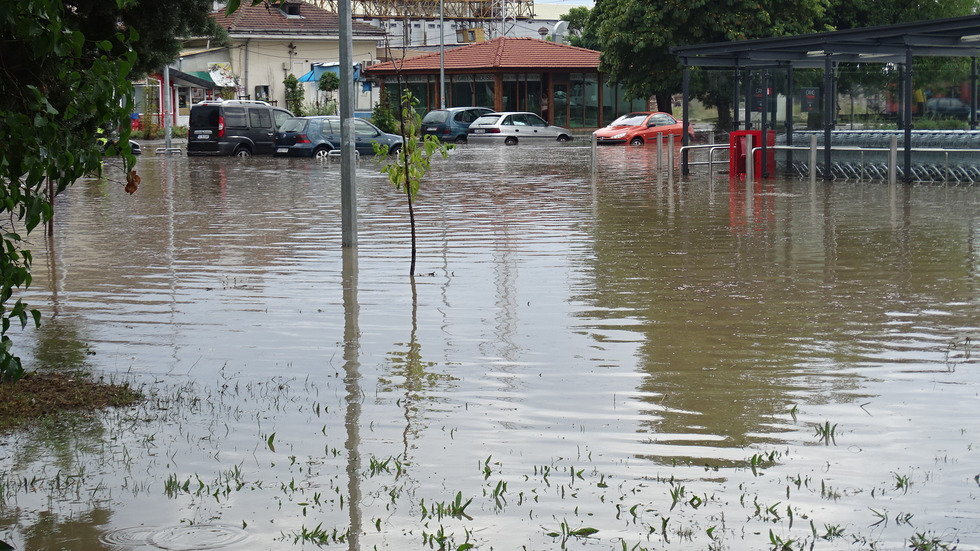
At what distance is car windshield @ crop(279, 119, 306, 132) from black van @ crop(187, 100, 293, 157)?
5.22ft

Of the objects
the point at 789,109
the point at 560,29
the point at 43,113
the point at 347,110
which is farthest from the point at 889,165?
the point at 560,29

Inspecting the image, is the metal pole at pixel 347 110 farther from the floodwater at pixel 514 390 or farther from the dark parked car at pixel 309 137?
the dark parked car at pixel 309 137

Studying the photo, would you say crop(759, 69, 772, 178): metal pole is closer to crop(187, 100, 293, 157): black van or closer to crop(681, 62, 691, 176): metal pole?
crop(681, 62, 691, 176): metal pole

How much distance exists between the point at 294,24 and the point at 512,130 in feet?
64.2

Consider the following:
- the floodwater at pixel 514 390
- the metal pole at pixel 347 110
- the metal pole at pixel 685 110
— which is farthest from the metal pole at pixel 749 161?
the metal pole at pixel 347 110

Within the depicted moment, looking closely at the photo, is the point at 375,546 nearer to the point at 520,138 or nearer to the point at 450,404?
the point at 450,404

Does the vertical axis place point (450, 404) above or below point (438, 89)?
below

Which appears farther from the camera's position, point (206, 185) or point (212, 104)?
point (212, 104)

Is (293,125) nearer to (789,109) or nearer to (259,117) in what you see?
(259,117)

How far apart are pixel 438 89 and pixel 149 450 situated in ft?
189

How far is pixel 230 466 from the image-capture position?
564 cm

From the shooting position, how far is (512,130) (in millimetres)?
46250

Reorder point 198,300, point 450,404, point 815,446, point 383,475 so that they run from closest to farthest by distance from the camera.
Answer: point 383,475, point 815,446, point 450,404, point 198,300

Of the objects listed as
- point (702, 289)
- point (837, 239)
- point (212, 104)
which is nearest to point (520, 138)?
point (212, 104)
